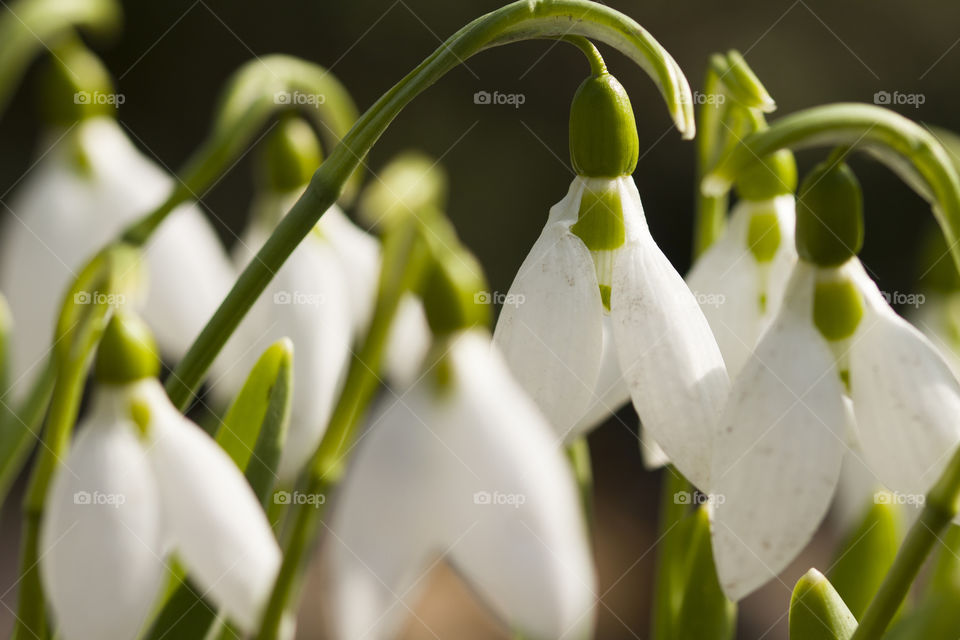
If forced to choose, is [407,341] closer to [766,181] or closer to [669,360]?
[766,181]

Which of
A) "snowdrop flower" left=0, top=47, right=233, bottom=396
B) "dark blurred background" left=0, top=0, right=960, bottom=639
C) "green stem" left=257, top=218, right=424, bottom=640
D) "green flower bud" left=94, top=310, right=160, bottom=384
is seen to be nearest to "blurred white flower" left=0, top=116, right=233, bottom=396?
"snowdrop flower" left=0, top=47, right=233, bottom=396

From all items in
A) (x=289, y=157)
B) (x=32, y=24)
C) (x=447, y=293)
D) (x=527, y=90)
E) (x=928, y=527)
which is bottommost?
(x=928, y=527)

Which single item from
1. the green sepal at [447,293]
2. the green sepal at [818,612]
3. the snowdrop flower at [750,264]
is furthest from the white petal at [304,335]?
the green sepal at [818,612]

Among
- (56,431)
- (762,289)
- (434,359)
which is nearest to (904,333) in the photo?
(762,289)

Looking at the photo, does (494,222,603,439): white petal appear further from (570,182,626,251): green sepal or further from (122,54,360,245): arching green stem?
(122,54,360,245): arching green stem

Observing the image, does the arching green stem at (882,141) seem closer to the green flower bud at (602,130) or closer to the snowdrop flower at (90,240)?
the green flower bud at (602,130)

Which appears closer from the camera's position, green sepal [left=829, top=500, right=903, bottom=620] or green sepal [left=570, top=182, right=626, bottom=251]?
green sepal [left=570, top=182, right=626, bottom=251]

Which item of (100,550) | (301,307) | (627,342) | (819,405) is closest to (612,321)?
(627,342)
